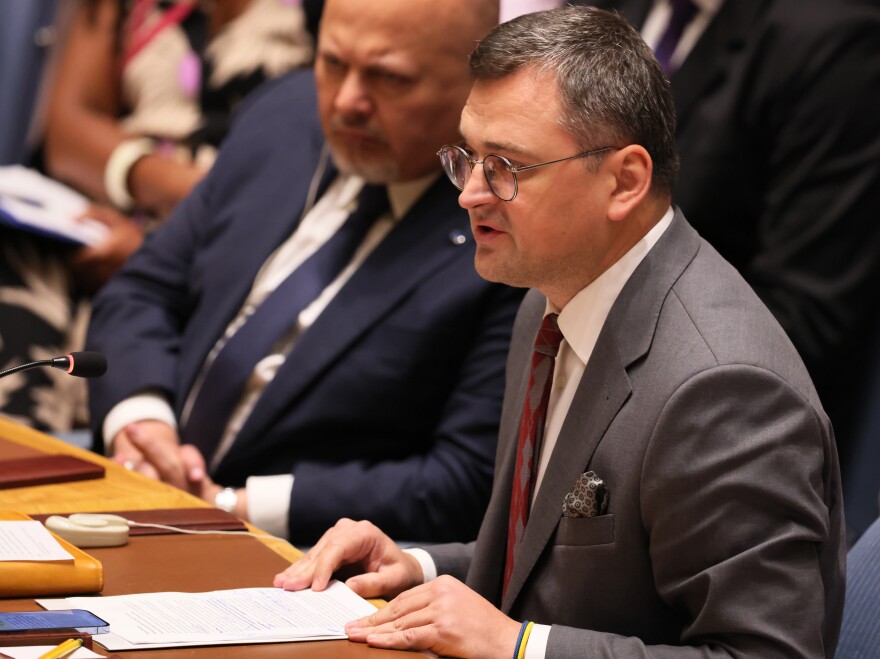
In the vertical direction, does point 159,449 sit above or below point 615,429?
below

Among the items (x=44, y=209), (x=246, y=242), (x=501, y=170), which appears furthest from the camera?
(x=44, y=209)

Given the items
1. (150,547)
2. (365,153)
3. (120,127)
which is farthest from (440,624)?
(120,127)

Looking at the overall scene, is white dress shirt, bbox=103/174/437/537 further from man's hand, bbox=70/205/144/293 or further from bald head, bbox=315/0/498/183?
man's hand, bbox=70/205/144/293

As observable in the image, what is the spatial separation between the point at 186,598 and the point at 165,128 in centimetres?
244

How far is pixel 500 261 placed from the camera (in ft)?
5.39

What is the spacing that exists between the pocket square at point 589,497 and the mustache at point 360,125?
1.09 meters

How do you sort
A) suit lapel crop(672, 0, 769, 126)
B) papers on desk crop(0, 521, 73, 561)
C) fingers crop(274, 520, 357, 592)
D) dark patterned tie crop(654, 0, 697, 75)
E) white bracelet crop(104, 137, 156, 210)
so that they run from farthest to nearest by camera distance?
white bracelet crop(104, 137, 156, 210) < dark patterned tie crop(654, 0, 697, 75) < suit lapel crop(672, 0, 769, 126) < fingers crop(274, 520, 357, 592) < papers on desk crop(0, 521, 73, 561)

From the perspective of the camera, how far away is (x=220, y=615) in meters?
1.40

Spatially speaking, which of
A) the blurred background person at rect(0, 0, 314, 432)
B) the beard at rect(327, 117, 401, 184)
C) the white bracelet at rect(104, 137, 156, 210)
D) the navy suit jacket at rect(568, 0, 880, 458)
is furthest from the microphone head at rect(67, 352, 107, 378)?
the white bracelet at rect(104, 137, 156, 210)

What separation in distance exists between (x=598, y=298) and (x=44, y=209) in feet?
7.78

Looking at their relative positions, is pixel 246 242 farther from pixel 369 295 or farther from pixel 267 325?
pixel 369 295

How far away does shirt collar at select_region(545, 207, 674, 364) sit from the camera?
5.27 ft

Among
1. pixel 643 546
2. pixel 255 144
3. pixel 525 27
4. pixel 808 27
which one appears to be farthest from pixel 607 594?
pixel 255 144

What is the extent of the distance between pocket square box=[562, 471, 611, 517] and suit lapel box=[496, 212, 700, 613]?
0.02m
